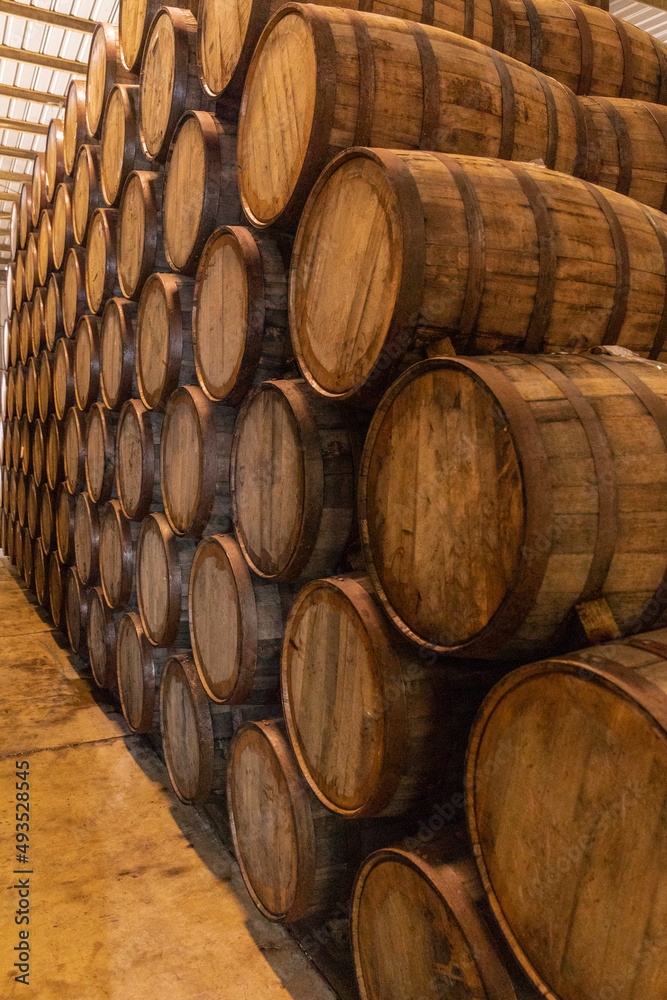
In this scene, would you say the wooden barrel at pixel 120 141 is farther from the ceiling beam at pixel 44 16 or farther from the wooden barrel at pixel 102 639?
the ceiling beam at pixel 44 16

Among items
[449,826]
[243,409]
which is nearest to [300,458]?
[243,409]

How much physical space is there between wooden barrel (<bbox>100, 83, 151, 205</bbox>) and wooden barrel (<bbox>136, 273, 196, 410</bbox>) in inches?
38.4

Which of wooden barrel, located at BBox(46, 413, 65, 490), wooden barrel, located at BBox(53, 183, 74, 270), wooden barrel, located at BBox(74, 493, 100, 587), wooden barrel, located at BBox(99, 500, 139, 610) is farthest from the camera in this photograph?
wooden barrel, located at BBox(46, 413, 65, 490)

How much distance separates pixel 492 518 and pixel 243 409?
1497mm

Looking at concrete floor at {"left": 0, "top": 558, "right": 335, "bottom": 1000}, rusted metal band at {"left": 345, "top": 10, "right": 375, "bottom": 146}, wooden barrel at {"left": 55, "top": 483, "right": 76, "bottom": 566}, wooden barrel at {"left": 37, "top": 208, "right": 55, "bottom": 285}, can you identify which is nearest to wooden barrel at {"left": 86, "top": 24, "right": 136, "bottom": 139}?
wooden barrel at {"left": 37, "top": 208, "right": 55, "bottom": 285}

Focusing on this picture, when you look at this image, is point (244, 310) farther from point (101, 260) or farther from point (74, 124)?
point (74, 124)

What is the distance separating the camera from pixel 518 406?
1484mm

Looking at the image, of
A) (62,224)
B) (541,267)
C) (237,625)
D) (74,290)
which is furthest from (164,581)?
(62,224)

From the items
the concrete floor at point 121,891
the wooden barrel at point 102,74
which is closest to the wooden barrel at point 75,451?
the concrete floor at point 121,891

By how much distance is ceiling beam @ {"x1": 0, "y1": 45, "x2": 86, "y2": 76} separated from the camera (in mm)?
8578

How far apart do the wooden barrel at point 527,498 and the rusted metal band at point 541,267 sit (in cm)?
16

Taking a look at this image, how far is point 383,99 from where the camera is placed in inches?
85.0

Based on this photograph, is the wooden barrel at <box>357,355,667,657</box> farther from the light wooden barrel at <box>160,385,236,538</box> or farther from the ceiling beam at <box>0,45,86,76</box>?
the ceiling beam at <box>0,45,86,76</box>

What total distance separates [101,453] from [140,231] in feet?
5.15
